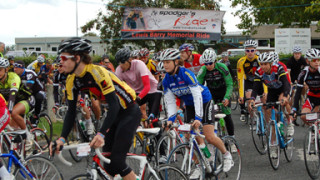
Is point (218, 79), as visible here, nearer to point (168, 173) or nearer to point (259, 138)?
point (259, 138)

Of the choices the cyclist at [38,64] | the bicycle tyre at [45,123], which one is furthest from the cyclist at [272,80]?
the cyclist at [38,64]

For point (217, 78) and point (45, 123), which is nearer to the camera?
point (217, 78)

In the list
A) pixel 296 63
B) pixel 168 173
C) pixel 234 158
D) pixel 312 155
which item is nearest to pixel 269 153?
pixel 312 155

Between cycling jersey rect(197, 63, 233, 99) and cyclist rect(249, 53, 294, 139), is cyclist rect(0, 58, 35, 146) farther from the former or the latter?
cyclist rect(249, 53, 294, 139)

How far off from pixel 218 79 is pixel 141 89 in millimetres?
1492

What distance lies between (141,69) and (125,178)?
348cm

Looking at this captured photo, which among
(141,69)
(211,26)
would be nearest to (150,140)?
(141,69)

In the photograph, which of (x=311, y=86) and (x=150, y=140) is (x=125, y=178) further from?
(x=311, y=86)

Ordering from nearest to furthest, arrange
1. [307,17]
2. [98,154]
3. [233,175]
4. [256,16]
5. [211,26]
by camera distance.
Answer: [98,154], [233,175], [211,26], [307,17], [256,16]

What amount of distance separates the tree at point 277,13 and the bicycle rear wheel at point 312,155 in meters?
24.5

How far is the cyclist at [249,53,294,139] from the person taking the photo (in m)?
8.43

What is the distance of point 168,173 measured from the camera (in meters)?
5.18

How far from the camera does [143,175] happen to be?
4.86 metres

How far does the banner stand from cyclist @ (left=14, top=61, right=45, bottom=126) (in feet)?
53.1
